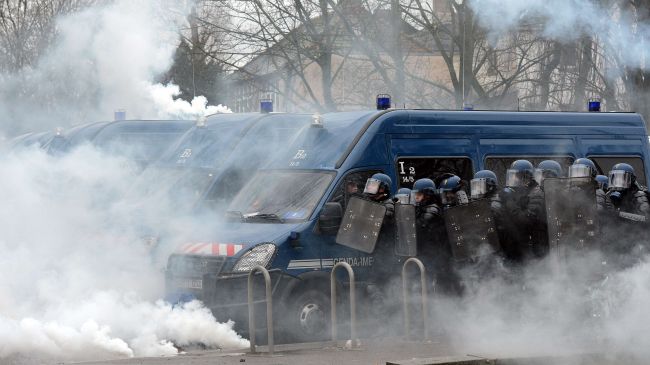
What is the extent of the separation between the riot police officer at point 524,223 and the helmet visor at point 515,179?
86mm

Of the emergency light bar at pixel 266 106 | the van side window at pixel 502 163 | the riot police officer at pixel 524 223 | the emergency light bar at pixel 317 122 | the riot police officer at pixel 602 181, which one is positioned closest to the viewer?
the riot police officer at pixel 524 223

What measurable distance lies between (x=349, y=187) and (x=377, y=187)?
0.27 m

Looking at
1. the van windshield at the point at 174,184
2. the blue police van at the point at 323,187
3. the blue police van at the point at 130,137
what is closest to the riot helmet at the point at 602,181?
the blue police van at the point at 323,187

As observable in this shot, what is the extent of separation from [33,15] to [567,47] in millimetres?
16993

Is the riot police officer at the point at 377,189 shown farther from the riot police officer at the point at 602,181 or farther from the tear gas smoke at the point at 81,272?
the riot police officer at the point at 602,181

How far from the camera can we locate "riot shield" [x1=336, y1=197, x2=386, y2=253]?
11516mm

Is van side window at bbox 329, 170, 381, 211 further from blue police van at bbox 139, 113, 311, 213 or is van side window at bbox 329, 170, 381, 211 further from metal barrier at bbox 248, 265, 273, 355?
metal barrier at bbox 248, 265, 273, 355

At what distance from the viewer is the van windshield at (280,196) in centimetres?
1167

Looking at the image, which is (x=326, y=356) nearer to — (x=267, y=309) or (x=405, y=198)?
(x=267, y=309)

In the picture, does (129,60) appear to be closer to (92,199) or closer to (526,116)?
(92,199)

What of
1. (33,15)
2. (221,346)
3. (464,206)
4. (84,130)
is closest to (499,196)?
(464,206)

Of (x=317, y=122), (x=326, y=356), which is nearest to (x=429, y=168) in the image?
(x=317, y=122)

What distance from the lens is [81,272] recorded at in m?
12.6

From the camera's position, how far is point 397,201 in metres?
11.8
